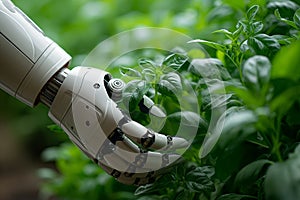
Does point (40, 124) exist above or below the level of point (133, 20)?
below

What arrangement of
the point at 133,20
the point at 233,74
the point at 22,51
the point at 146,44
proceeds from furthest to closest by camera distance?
1. the point at 133,20
2. the point at 146,44
3. the point at 233,74
4. the point at 22,51

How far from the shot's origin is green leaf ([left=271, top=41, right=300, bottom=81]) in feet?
1.59

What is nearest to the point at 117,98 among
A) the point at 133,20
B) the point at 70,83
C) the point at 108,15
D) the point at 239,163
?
the point at 70,83

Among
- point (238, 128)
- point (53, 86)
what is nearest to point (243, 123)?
point (238, 128)

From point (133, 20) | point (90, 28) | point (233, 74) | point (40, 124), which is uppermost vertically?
point (233, 74)

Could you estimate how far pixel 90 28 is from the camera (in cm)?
183

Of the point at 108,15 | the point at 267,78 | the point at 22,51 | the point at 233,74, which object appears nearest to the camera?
the point at 267,78

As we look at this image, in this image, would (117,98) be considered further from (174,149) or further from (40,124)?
(40,124)

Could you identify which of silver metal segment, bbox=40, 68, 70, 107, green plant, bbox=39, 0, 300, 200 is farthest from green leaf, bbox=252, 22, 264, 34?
silver metal segment, bbox=40, 68, 70, 107

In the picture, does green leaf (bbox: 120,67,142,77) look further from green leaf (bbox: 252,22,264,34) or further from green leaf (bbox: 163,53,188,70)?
green leaf (bbox: 252,22,264,34)

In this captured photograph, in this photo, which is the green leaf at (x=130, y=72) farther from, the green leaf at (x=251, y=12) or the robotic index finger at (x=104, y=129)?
the green leaf at (x=251, y=12)

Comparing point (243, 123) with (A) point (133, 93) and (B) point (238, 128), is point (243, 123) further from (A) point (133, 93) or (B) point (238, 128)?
(A) point (133, 93)

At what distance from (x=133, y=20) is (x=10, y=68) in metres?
0.81

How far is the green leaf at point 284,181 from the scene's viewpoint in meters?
0.45
